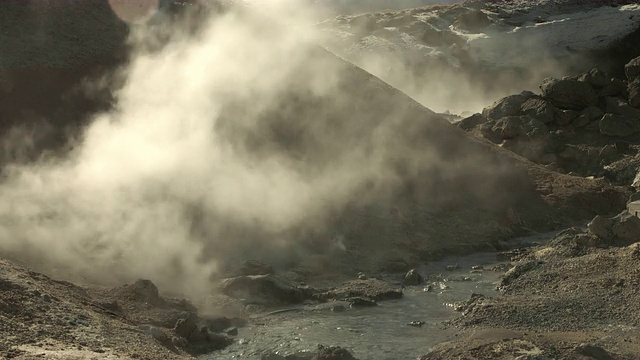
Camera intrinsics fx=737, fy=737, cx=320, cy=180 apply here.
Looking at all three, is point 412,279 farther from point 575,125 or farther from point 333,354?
point 575,125

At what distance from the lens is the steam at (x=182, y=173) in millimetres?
12734

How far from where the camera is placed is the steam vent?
9.58 meters

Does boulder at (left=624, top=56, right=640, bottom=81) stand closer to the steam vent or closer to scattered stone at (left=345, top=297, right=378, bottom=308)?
the steam vent

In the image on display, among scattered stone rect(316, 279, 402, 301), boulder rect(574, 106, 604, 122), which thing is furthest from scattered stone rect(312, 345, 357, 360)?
boulder rect(574, 106, 604, 122)

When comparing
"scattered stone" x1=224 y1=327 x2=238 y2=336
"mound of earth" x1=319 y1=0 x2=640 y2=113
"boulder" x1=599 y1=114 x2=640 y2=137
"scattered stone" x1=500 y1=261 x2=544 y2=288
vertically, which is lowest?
"scattered stone" x1=500 y1=261 x2=544 y2=288

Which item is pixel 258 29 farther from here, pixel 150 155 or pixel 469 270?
pixel 469 270

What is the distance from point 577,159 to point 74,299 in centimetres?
1637

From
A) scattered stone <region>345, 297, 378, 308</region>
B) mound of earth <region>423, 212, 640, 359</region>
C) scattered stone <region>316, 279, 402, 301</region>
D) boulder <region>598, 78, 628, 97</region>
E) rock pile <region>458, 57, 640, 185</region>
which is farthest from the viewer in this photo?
boulder <region>598, 78, 628, 97</region>

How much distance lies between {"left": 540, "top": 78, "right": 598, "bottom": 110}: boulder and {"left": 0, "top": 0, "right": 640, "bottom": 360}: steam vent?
0.24 ft

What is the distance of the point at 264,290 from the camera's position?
11766 mm

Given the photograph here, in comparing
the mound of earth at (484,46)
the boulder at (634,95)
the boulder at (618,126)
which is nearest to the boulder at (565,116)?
the boulder at (618,126)

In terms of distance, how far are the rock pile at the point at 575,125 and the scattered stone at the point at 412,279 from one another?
9.24 metres

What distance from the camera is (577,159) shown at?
2175cm

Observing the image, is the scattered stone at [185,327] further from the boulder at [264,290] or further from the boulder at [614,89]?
the boulder at [614,89]
